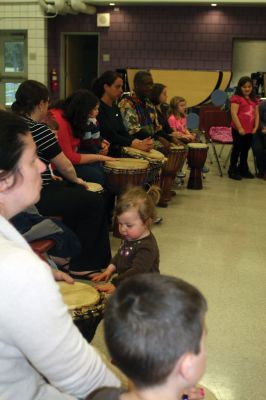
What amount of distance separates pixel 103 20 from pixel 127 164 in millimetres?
7690

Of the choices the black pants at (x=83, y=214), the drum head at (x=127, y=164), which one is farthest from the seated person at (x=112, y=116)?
the black pants at (x=83, y=214)

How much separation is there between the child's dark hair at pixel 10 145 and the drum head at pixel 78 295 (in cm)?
60

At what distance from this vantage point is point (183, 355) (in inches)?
38.9

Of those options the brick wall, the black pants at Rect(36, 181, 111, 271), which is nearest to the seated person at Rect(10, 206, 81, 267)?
the black pants at Rect(36, 181, 111, 271)

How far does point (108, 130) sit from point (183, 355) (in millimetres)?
3516

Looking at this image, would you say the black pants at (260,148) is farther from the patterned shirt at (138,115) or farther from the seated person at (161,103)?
the patterned shirt at (138,115)

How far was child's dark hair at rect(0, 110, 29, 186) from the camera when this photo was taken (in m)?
1.35

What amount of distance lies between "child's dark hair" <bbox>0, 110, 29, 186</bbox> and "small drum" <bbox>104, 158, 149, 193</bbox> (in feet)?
8.43

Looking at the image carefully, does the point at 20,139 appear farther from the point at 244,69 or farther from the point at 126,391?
the point at 244,69

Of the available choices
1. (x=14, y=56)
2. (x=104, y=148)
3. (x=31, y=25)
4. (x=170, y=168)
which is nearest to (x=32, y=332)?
A: (x=104, y=148)

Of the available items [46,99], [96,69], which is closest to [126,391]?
[46,99]

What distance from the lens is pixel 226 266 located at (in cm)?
361

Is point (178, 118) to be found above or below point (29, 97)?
below

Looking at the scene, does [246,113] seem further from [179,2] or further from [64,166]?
[179,2]
